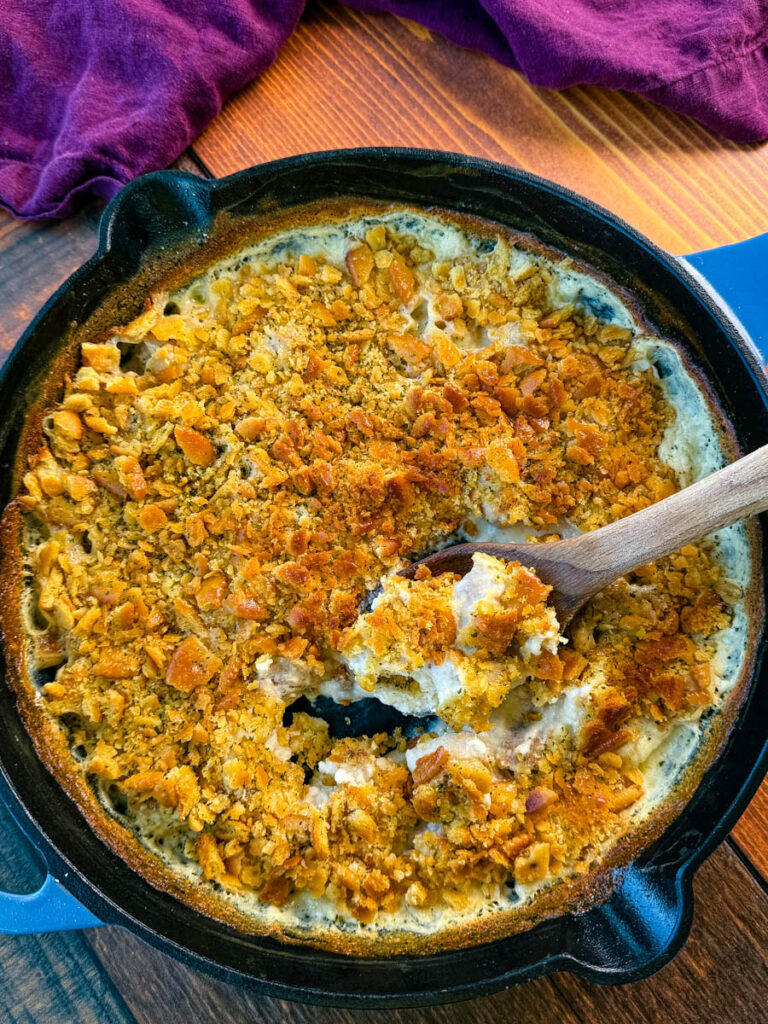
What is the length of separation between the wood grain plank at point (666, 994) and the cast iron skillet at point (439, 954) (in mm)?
248

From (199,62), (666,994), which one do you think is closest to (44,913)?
(666,994)

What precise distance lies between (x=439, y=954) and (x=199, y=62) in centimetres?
163

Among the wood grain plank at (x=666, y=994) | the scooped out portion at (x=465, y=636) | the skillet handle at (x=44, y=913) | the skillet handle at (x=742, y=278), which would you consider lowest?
the skillet handle at (x=44, y=913)

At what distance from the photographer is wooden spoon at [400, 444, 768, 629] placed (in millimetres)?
1125

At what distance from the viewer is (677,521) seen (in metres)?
1.15

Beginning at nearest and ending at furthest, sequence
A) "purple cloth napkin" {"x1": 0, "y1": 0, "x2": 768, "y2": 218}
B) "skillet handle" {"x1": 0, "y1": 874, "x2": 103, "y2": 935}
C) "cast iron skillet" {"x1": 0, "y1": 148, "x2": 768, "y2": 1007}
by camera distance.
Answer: "cast iron skillet" {"x1": 0, "y1": 148, "x2": 768, "y2": 1007} < "skillet handle" {"x1": 0, "y1": 874, "x2": 103, "y2": 935} < "purple cloth napkin" {"x1": 0, "y1": 0, "x2": 768, "y2": 218}

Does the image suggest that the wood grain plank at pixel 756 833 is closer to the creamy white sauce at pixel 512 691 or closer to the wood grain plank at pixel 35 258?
the creamy white sauce at pixel 512 691

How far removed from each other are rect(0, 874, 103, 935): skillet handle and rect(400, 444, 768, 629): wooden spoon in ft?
2.90

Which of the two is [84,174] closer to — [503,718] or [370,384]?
[370,384]

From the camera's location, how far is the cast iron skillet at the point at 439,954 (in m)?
1.12

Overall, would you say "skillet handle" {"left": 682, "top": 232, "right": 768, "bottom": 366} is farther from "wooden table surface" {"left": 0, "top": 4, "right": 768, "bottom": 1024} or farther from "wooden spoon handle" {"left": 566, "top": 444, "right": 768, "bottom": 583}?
"wooden spoon handle" {"left": 566, "top": 444, "right": 768, "bottom": 583}

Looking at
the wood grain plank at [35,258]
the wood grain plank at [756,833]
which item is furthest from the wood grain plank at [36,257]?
the wood grain plank at [756,833]

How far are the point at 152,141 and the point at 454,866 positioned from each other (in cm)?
139

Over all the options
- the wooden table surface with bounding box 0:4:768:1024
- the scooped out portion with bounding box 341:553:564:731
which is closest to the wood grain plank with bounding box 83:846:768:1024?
the wooden table surface with bounding box 0:4:768:1024
